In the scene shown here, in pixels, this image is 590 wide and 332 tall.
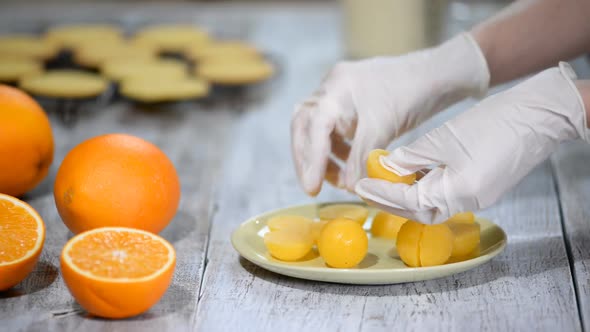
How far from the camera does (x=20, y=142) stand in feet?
3.84

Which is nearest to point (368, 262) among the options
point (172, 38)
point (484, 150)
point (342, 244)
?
point (342, 244)

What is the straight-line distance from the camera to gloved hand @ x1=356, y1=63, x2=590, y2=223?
3.06ft

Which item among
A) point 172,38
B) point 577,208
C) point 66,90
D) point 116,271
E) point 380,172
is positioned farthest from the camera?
point 172,38

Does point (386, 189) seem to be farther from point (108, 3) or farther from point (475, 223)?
point (108, 3)

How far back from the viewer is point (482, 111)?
97 centimetres

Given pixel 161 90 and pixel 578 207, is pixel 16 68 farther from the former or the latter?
pixel 578 207

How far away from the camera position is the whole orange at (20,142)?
1.16 m

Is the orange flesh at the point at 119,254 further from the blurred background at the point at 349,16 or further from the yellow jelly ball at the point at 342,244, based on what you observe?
the blurred background at the point at 349,16

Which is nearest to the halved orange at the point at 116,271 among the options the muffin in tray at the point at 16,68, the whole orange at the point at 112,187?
the whole orange at the point at 112,187

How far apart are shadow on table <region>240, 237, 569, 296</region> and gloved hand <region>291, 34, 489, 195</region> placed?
0.19 metres

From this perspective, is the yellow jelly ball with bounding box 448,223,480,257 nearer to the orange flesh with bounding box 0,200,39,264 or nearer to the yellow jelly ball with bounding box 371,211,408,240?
the yellow jelly ball with bounding box 371,211,408,240

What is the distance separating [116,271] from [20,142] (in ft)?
1.29

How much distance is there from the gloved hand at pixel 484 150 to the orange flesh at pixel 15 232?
1.26ft

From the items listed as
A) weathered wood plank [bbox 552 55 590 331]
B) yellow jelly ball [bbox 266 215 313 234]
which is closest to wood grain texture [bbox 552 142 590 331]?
weathered wood plank [bbox 552 55 590 331]
